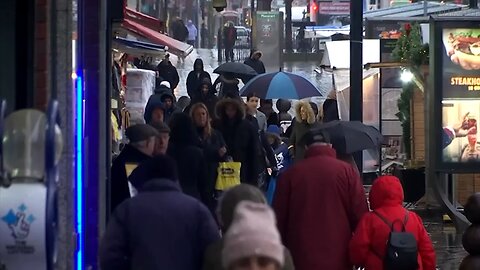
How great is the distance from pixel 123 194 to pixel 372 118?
13.0m

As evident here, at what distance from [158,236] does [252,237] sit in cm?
151

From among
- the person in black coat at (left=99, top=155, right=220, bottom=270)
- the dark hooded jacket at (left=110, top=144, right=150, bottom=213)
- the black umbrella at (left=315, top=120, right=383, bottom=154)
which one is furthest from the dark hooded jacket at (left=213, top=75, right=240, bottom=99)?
the person in black coat at (left=99, top=155, right=220, bottom=270)

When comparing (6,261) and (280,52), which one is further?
(280,52)

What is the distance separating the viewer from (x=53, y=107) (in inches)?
220

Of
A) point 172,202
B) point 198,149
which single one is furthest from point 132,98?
point 172,202

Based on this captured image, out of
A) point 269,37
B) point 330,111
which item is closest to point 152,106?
point 330,111

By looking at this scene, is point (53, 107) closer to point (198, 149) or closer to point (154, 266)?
point (154, 266)

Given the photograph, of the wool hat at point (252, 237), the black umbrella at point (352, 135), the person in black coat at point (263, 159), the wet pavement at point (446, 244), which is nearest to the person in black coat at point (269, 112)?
the wet pavement at point (446, 244)

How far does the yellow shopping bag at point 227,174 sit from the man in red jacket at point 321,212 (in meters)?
2.39

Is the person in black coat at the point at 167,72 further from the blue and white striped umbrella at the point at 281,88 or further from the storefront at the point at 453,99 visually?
the storefront at the point at 453,99

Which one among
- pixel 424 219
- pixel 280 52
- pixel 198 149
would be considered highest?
pixel 280 52

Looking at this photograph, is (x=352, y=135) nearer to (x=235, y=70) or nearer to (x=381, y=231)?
(x=381, y=231)

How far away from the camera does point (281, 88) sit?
18.5 metres

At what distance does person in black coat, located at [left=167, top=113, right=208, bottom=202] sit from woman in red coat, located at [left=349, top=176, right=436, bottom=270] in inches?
79.6
